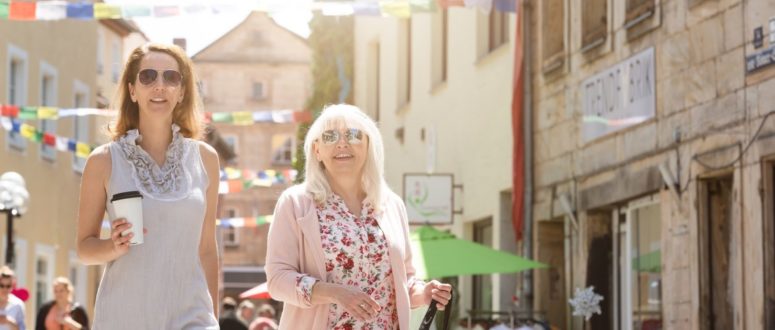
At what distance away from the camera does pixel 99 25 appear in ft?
160

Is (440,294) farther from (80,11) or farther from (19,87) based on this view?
(19,87)

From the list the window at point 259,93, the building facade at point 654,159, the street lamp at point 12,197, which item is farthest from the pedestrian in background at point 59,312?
the window at point 259,93

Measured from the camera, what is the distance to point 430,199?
25562 millimetres

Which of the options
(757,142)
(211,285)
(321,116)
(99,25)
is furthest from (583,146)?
(99,25)

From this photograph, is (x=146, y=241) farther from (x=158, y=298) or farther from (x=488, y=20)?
(x=488, y=20)

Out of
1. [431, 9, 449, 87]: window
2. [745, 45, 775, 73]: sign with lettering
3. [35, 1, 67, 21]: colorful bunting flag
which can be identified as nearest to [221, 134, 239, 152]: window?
[431, 9, 449, 87]: window

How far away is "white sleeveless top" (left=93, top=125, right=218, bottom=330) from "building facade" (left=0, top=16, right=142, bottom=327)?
3095 centimetres

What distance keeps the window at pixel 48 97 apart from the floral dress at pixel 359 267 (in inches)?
1337

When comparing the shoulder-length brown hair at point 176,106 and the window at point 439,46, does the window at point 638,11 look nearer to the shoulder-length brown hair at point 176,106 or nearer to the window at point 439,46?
the window at point 439,46

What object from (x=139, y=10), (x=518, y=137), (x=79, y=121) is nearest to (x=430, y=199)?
(x=518, y=137)

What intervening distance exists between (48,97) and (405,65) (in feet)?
37.6

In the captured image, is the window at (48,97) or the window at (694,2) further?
the window at (48,97)

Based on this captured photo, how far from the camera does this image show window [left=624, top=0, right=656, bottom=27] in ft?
56.9

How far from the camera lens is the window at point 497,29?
24.3 m
